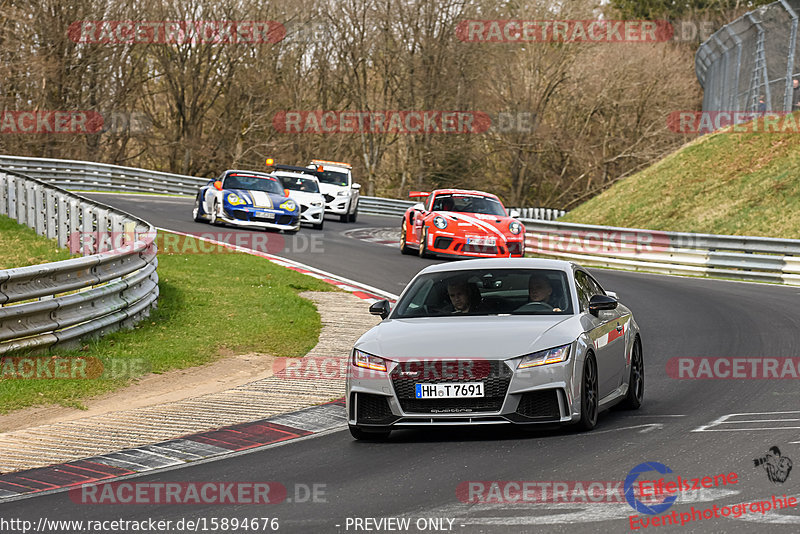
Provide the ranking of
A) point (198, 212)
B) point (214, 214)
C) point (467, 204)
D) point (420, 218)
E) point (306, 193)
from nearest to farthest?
point (467, 204), point (420, 218), point (214, 214), point (198, 212), point (306, 193)

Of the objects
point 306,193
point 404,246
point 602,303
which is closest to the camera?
point 602,303

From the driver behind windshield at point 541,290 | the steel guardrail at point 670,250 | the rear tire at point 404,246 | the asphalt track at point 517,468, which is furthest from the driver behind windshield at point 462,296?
the rear tire at point 404,246

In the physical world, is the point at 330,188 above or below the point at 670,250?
above

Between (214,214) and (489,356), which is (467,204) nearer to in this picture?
(214,214)

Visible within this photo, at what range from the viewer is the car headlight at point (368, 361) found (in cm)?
812

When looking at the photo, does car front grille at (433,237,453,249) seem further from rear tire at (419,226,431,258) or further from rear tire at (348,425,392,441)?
rear tire at (348,425,392,441)

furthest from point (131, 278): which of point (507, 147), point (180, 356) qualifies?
point (507, 147)

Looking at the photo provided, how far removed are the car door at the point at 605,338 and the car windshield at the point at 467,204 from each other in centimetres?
1400

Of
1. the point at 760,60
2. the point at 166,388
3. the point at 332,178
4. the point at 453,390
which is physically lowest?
the point at 166,388

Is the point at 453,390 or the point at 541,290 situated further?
the point at 541,290

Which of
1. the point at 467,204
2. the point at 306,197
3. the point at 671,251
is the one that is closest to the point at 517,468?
the point at 467,204

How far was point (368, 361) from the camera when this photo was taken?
822cm

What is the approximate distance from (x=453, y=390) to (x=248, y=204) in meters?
19.5

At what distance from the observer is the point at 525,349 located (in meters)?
7.94
